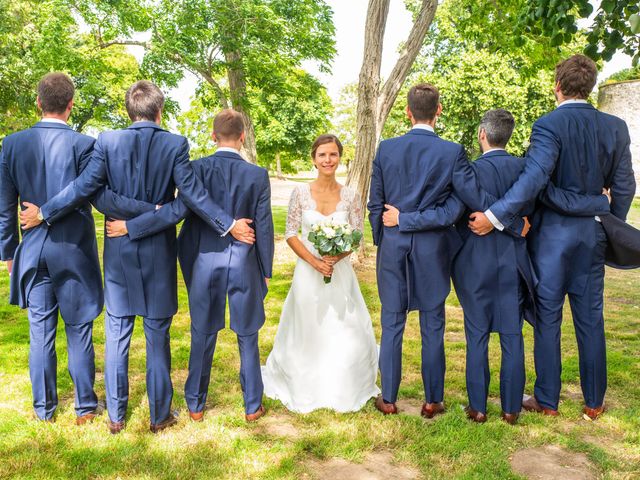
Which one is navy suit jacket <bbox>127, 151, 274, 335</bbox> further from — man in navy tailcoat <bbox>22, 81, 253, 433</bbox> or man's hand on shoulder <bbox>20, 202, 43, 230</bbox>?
man's hand on shoulder <bbox>20, 202, 43, 230</bbox>

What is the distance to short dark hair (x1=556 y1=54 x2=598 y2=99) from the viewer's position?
4305mm

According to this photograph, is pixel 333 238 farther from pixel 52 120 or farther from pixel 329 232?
pixel 52 120

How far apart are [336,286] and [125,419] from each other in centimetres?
208

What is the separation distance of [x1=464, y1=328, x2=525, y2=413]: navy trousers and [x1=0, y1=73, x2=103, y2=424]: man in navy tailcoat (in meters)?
3.00

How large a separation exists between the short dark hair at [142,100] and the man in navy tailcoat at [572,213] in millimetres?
2573

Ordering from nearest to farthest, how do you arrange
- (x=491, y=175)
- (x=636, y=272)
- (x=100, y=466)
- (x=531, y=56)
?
1. (x=100, y=466)
2. (x=491, y=175)
3. (x=531, y=56)
4. (x=636, y=272)

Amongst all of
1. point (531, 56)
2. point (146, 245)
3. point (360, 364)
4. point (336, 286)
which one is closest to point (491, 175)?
point (336, 286)

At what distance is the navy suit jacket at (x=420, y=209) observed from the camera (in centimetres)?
427

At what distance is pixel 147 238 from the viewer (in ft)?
13.6

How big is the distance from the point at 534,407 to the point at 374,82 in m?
7.14

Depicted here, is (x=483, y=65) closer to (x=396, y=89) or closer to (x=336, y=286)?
(x=396, y=89)

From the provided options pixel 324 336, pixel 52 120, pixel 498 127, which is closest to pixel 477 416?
pixel 324 336

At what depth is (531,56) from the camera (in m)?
11.6

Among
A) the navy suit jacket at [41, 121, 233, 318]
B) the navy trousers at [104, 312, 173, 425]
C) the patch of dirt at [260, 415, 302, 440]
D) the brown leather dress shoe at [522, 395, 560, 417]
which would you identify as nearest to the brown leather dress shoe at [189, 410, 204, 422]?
the navy trousers at [104, 312, 173, 425]
